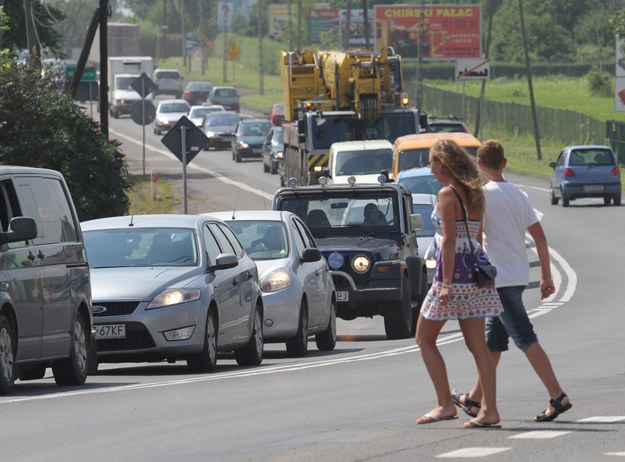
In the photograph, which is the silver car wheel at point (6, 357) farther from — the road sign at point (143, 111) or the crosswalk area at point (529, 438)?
the road sign at point (143, 111)

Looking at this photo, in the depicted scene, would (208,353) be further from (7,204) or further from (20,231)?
Answer: (20,231)

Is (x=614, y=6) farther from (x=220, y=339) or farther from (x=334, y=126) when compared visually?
(x=220, y=339)

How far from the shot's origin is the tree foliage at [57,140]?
3103 cm

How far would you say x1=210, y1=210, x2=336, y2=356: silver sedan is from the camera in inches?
715

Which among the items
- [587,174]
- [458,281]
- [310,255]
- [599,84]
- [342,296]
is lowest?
[599,84]

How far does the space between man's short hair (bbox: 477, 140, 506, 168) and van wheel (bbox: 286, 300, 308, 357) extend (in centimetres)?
736

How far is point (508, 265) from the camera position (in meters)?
10.9

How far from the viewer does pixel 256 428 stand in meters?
11.0

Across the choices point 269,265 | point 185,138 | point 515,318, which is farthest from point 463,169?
point 185,138

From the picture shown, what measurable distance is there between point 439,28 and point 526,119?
28871 mm

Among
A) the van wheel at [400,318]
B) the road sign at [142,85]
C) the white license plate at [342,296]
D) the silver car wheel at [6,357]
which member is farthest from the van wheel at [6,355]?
the road sign at [142,85]

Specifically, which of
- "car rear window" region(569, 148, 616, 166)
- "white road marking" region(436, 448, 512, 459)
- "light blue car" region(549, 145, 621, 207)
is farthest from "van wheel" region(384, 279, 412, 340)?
"car rear window" region(569, 148, 616, 166)

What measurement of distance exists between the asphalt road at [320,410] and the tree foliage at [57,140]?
1090 cm

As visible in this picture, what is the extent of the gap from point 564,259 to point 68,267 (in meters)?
21.8
